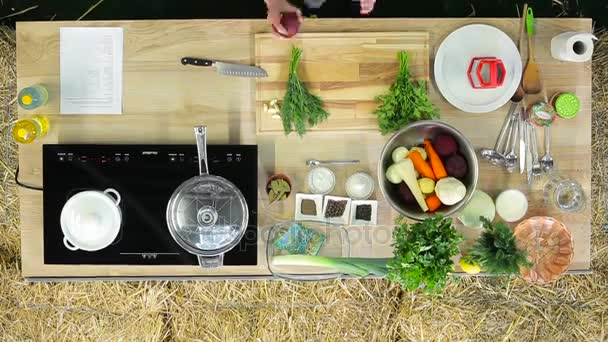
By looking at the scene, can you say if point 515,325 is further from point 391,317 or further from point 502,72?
point 502,72

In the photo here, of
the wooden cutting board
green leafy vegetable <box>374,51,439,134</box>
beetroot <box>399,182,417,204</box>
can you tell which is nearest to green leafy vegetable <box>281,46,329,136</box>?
the wooden cutting board

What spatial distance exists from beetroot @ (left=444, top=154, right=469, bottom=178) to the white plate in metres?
0.18

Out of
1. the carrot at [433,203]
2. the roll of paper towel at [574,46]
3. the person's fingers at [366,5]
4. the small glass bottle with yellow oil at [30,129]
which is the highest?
the person's fingers at [366,5]

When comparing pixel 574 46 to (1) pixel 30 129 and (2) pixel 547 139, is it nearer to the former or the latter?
(2) pixel 547 139

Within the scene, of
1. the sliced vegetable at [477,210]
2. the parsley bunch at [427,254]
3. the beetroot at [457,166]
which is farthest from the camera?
the sliced vegetable at [477,210]

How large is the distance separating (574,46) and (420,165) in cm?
52

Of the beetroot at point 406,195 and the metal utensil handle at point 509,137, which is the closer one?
the beetroot at point 406,195

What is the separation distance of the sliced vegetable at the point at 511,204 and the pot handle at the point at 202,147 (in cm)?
75

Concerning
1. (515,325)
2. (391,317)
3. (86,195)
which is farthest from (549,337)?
(86,195)

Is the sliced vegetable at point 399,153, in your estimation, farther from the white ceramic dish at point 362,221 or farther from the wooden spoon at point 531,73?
the wooden spoon at point 531,73

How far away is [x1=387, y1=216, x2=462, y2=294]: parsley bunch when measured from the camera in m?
1.22

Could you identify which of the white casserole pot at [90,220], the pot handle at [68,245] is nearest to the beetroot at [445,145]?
the white casserole pot at [90,220]

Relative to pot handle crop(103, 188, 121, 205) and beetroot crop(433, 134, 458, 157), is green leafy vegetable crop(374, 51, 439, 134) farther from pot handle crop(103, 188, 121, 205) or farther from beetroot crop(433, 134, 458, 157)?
pot handle crop(103, 188, 121, 205)

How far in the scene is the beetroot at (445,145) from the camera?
4.35 feet
